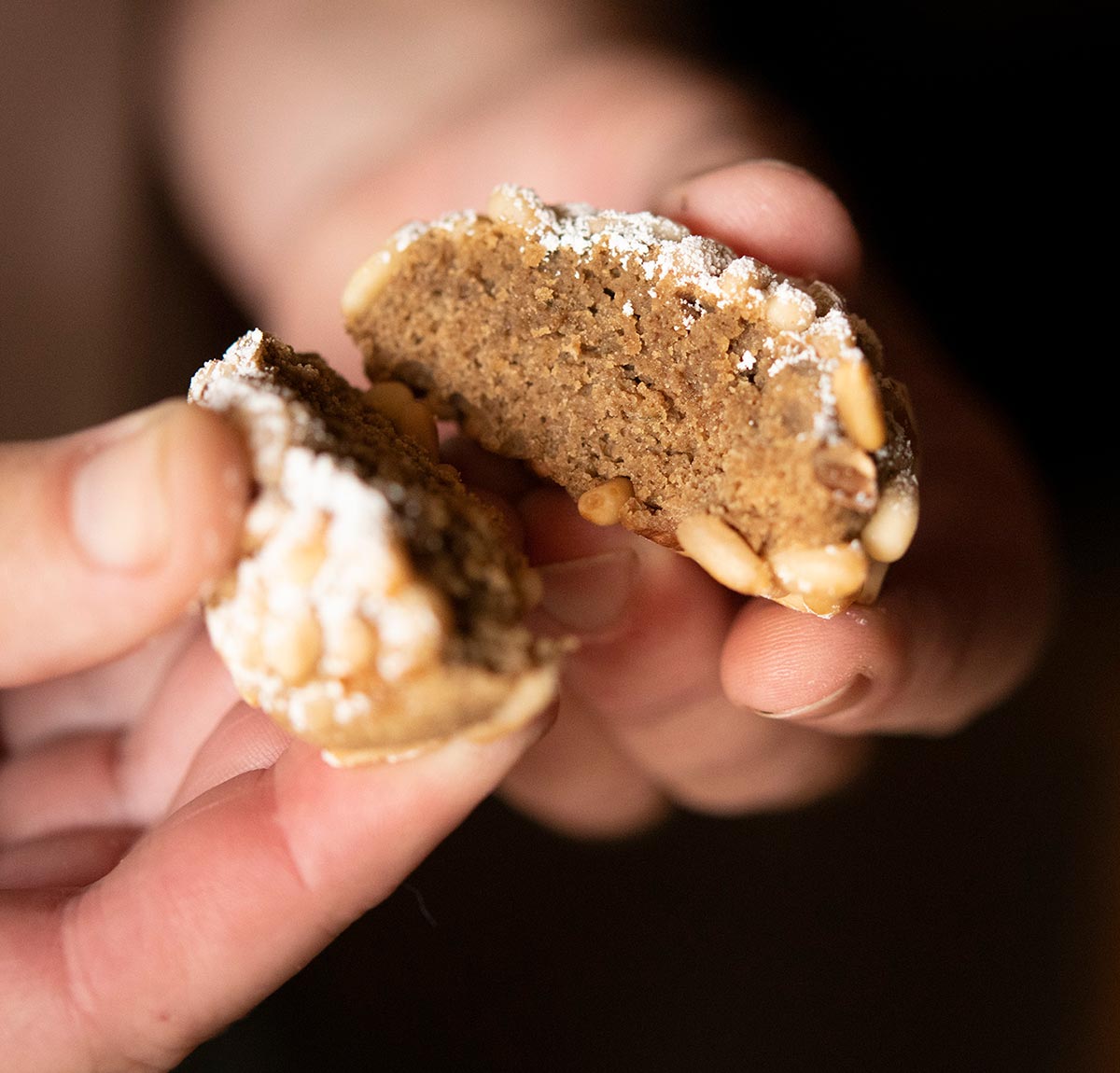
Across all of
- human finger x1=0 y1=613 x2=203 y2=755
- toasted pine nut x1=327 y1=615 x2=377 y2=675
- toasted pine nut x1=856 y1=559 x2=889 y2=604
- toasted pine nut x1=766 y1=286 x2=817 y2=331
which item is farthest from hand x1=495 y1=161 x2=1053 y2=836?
human finger x1=0 y1=613 x2=203 y2=755

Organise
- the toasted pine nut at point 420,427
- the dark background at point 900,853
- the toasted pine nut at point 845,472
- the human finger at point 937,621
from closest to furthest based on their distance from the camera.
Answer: the toasted pine nut at point 845,472 → the toasted pine nut at point 420,427 → the human finger at point 937,621 → the dark background at point 900,853

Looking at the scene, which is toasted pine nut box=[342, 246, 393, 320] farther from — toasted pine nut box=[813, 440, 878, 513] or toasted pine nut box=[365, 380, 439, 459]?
toasted pine nut box=[813, 440, 878, 513]

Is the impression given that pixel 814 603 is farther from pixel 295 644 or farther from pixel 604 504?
pixel 295 644

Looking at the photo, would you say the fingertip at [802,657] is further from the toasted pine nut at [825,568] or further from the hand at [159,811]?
the hand at [159,811]

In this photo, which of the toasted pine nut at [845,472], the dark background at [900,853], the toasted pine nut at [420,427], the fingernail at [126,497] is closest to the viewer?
the fingernail at [126,497]

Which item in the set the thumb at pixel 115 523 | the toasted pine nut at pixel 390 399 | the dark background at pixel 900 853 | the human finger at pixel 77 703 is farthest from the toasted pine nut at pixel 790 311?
the dark background at pixel 900 853

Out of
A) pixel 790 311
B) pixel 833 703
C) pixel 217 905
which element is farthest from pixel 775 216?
pixel 217 905
